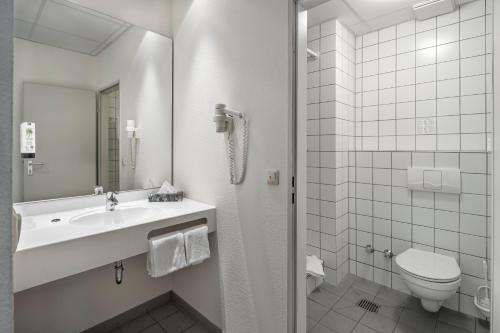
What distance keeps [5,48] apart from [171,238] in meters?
1.39

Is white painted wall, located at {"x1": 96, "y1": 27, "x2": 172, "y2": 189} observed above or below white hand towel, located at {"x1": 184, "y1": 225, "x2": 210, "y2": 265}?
above

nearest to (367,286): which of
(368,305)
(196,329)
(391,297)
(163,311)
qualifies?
(391,297)

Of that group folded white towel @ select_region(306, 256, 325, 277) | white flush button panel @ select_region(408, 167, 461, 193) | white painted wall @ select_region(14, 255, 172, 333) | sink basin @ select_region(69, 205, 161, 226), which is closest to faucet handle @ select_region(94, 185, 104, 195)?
sink basin @ select_region(69, 205, 161, 226)

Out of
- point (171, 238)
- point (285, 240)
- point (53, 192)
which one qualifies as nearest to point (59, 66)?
point (53, 192)

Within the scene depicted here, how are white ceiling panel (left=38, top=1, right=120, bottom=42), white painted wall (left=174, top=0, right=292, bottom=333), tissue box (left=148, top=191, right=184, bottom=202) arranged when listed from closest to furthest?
white painted wall (left=174, top=0, right=292, bottom=333) → white ceiling panel (left=38, top=1, right=120, bottom=42) → tissue box (left=148, top=191, right=184, bottom=202)

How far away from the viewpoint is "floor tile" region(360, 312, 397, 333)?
1.84 meters

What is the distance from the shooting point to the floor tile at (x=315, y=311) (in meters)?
1.99

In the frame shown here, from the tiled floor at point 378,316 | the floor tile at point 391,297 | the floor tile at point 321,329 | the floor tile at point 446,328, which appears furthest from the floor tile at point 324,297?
the floor tile at point 446,328

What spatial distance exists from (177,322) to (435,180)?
2305 millimetres

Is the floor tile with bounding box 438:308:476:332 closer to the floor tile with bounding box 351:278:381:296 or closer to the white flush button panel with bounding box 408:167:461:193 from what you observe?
the floor tile with bounding box 351:278:381:296

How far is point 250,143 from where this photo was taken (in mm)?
1524

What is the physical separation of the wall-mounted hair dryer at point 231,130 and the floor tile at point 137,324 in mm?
1244

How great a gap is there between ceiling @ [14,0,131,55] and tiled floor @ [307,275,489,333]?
252cm

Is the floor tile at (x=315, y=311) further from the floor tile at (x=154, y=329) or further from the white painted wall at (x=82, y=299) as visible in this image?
the white painted wall at (x=82, y=299)
